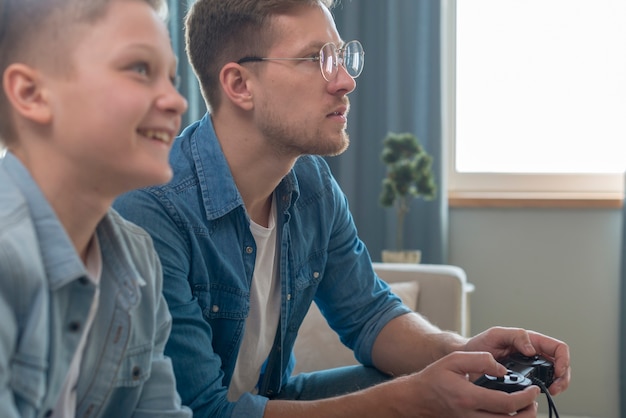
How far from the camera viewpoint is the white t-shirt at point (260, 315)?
1454 millimetres

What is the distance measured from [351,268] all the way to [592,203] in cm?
173

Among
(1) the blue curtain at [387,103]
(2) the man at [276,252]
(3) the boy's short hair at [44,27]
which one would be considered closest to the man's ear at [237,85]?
(2) the man at [276,252]

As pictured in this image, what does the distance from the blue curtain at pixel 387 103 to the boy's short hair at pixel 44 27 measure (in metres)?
2.26

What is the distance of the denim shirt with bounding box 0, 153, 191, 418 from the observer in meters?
0.79

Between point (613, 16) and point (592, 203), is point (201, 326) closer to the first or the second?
point (592, 203)

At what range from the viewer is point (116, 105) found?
840 mm

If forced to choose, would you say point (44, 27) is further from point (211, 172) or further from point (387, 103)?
point (387, 103)

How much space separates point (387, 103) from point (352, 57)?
1.55m

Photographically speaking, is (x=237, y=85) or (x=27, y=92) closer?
(x=27, y=92)

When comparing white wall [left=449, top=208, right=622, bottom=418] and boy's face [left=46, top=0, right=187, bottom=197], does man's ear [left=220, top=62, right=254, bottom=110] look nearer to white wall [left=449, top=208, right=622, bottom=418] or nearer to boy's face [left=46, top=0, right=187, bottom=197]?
boy's face [left=46, top=0, right=187, bottom=197]

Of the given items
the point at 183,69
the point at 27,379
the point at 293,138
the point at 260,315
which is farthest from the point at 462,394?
the point at 183,69

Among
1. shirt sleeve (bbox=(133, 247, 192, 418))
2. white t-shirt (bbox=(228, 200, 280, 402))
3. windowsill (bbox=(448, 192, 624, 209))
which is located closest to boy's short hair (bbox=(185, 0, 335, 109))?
white t-shirt (bbox=(228, 200, 280, 402))

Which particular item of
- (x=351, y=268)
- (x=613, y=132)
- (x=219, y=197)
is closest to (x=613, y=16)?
(x=613, y=132)

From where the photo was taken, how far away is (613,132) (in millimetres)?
3182
